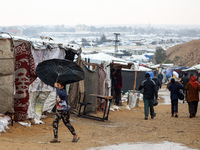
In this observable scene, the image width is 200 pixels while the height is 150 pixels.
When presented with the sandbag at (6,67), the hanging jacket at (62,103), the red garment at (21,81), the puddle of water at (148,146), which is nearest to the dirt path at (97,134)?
the puddle of water at (148,146)

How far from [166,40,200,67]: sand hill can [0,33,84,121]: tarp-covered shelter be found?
61.6 meters

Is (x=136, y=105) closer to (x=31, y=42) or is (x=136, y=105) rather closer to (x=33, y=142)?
(x=31, y=42)

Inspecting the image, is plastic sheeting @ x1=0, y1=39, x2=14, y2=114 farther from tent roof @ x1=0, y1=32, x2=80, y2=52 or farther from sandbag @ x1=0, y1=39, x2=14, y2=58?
tent roof @ x1=0, y1=32, x2=80, y2=52

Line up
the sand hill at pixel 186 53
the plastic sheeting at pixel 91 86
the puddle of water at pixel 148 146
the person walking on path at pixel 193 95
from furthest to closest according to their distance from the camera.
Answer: the sand hill at pixel 186 53
the person walking on path at pixel 193 95
the plastic sheeting at pixel 91 86
the puddle of water at pixel 148 146

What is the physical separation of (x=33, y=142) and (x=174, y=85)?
23.2 ft

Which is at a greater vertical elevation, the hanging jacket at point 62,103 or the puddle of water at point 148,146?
the hanging jacket at point 62,103

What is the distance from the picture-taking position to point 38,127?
8836 mm

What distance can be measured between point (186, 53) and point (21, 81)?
7326cm

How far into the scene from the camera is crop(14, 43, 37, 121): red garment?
8.59 meters

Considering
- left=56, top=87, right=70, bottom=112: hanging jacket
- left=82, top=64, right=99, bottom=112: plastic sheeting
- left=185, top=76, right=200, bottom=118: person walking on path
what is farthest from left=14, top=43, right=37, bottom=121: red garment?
left=185, top=76, right=200, bottom=118: person walking on path

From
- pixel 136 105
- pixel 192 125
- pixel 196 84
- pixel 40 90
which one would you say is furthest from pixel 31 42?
pixel 136 105

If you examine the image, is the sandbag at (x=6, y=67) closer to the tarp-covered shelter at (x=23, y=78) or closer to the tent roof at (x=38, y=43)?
the tarp-covered shelter at (x=23, y=78)

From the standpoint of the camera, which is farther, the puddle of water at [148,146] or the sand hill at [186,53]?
the sand hill at [186,53]

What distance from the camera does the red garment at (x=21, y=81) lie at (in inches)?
338
